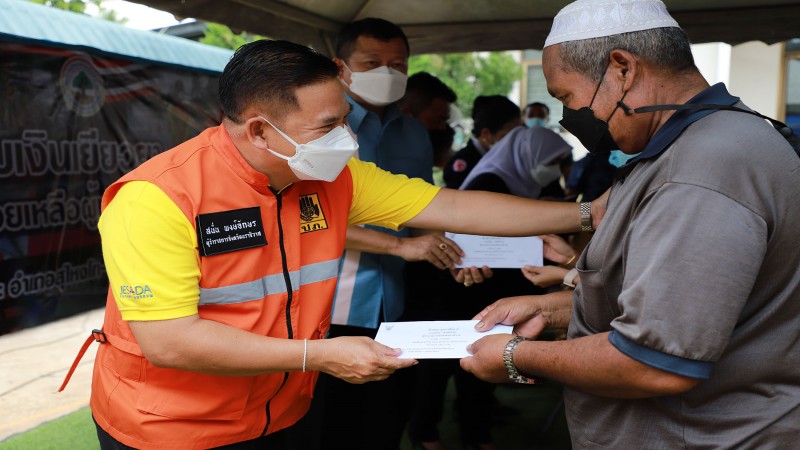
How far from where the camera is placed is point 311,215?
6.45 feet

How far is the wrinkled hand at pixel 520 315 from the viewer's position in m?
1.97

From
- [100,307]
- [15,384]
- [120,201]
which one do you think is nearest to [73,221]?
[100,307]

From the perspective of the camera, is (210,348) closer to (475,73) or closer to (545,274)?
(545,274)

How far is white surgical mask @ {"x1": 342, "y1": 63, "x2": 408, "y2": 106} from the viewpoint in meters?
2.92

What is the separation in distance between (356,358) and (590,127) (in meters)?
0.84

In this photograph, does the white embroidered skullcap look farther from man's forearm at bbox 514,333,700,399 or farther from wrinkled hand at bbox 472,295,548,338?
wrinkled hand at bbox 472,295,548,338

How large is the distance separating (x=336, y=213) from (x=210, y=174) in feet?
1.54

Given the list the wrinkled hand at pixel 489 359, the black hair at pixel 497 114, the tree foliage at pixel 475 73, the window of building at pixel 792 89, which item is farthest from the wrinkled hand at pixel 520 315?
the tree foliage at pixel 475 73

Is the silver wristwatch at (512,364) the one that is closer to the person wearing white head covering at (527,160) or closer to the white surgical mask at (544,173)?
the person wearing white head covering at (527,160)

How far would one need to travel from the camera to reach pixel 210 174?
1.71m

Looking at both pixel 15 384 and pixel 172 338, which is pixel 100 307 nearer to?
pixel 15 384

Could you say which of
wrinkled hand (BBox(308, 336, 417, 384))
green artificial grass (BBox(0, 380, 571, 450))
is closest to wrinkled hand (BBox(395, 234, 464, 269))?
wrinkled hand (BBox(308, 336, 417, 384))

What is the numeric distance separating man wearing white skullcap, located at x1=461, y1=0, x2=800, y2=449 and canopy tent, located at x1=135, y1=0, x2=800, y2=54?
2260 mm

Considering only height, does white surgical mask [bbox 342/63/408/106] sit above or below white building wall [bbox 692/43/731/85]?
above
